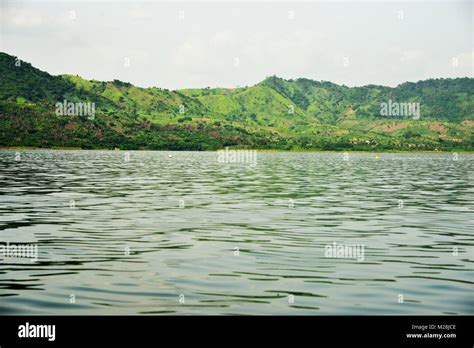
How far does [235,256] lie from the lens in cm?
2530

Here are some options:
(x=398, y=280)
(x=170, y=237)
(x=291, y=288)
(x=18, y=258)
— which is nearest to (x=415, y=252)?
(x=398, y=280)

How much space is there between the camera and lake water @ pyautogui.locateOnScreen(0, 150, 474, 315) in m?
18.2

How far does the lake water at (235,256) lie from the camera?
1822 cm

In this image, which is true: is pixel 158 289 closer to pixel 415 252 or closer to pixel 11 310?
pixel 11 310

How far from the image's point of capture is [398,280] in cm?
2136

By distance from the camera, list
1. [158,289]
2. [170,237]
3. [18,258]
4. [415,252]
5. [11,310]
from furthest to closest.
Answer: [170,237], [415,252], [18,258], [158,289], [11,310]

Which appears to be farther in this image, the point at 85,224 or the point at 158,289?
the point at 85,224

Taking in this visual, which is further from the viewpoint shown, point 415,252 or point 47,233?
point 47,233

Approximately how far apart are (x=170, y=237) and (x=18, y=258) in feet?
25.9

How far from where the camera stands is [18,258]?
24.5 m
